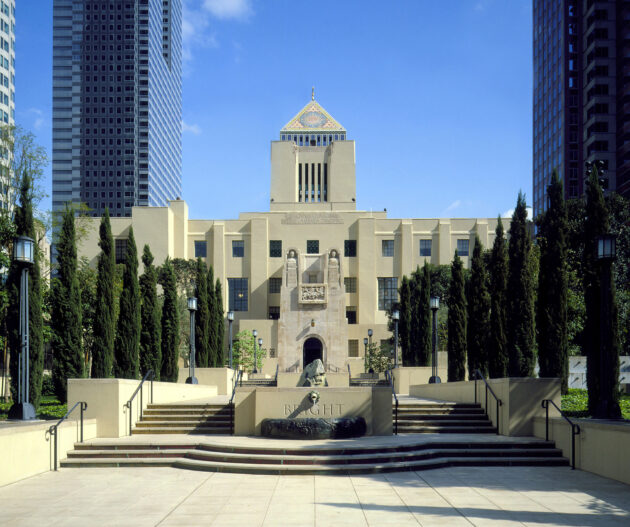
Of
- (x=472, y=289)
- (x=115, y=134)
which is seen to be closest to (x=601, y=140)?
(x=472, y=289)

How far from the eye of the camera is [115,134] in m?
139

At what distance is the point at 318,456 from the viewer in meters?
12.9

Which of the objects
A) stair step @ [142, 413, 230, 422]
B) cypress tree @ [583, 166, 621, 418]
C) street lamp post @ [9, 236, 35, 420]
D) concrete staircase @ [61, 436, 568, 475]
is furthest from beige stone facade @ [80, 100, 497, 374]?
street lamp post @ [9, 236, 35, 420]

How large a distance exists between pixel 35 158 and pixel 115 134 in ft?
358

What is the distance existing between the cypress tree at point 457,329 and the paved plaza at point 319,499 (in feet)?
50.4

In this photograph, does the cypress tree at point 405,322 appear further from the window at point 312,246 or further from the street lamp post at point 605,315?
the window at point 312,246

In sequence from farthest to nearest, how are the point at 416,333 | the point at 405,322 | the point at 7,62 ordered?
1. the point at 7,62
2. the point at 405,322
3. the point at 416,333

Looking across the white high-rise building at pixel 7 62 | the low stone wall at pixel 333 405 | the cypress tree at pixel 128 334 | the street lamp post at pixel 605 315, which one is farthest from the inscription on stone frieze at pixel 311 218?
the street lamp post at pixel 605 315

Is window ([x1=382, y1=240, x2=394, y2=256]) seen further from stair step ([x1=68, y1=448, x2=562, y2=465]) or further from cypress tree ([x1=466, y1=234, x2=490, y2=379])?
stair step ([x1=68, y1=448, x2=562, y2=465])

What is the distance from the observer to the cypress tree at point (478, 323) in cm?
2486

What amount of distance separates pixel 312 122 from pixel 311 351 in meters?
43.1

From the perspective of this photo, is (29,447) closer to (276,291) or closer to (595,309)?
(595,309)

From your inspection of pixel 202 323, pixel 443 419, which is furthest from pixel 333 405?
pixel 202 323

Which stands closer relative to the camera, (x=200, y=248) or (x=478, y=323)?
(x=478, y=323)
